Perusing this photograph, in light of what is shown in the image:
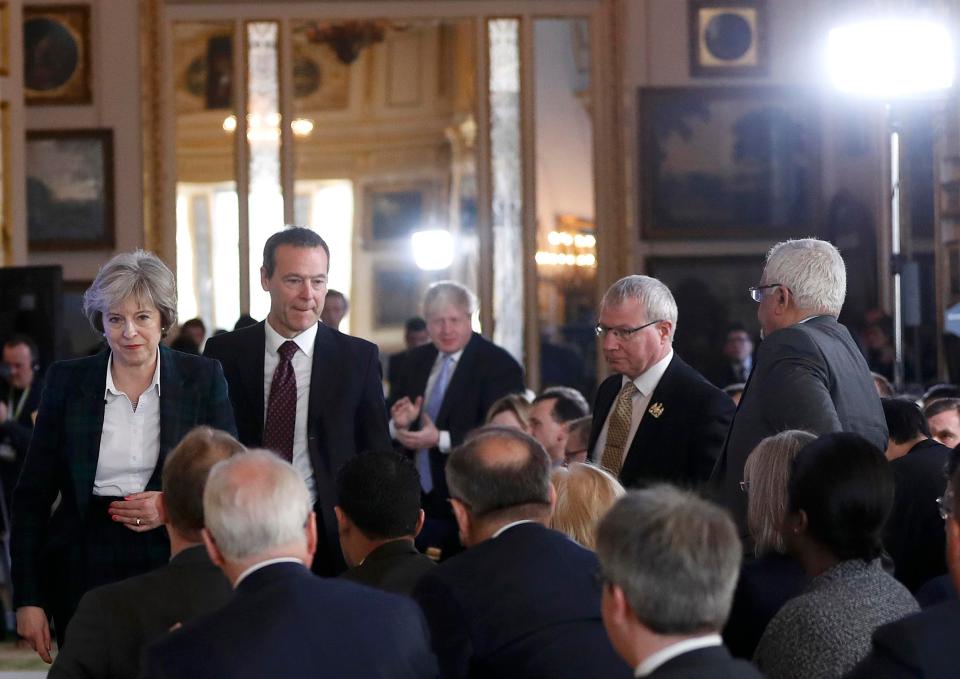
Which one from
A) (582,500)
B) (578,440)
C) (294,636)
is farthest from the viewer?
(578,440)

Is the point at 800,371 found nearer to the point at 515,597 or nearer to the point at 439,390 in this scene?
the point at 515,597

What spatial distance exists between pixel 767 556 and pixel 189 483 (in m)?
1.37

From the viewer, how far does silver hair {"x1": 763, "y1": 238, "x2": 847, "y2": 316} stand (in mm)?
4652

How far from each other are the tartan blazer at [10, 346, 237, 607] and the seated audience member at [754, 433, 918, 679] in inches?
67.2

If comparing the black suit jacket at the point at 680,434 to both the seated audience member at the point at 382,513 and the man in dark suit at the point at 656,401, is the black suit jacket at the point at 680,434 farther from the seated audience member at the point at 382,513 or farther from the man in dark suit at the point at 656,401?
the seated audience member at the point at 382,513

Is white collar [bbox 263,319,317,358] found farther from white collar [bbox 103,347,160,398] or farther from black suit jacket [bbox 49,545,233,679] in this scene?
black suit jacket [bbox 49,545,233,679]

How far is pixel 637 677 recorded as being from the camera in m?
2.23

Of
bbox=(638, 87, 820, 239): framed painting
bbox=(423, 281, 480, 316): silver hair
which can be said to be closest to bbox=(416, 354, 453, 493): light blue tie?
bbox=(423, 281, 480, 316): silver hair

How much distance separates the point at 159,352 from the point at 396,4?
33.8 ft

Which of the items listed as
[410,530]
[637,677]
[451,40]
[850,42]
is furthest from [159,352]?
[451,40]

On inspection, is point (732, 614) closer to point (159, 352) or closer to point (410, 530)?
point (410, 530)

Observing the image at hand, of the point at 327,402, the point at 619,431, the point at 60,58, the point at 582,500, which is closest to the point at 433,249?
the point at 60,58

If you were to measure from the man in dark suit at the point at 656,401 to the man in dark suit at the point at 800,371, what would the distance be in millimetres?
268

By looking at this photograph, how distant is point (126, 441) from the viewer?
13.9 ft
